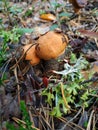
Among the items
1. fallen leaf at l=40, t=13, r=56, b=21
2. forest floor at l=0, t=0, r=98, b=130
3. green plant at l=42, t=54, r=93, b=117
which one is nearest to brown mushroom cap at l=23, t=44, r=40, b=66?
forest floor at l=0, t=0, r=98, b=130

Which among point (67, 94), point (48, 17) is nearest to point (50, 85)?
point (67, 94)

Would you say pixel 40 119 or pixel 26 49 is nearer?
pixel 40 119

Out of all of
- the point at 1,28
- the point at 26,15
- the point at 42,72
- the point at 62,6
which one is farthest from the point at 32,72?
the point at 62,6

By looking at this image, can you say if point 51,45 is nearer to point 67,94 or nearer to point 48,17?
point 67,94

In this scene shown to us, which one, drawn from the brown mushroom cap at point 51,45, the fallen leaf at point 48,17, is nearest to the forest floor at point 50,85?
the brown mushroom cap at point 51,45

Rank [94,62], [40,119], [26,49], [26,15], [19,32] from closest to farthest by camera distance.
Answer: [40,119] → [26,49] → [94,62] → [19,32] → [26,15]

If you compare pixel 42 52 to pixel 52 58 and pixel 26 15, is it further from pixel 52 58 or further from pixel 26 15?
pixel 26 15

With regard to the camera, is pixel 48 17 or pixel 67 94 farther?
pixel 48 17
